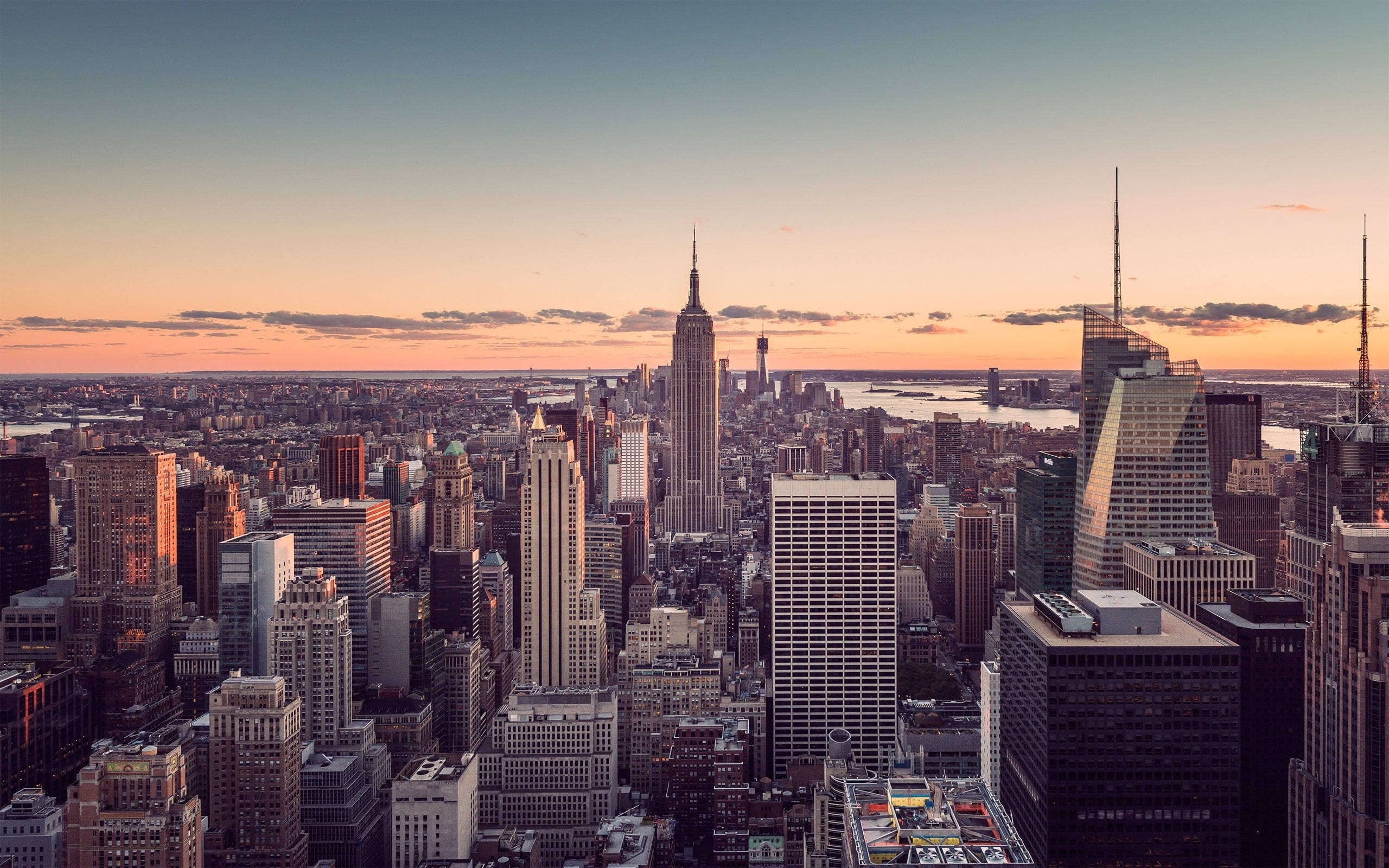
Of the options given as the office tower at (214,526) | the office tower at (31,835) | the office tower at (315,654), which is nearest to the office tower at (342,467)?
the office tower at (214,526)

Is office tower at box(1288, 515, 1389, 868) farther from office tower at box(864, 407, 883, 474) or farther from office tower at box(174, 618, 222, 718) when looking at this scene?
office tower at box(864, 407, 883, 474)

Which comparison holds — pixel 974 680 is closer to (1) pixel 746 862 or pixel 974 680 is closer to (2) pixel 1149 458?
(2) pixel 1149 458

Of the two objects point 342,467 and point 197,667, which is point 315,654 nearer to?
point 197,667

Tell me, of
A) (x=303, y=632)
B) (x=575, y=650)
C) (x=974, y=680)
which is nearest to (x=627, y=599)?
(x=575, y=650)

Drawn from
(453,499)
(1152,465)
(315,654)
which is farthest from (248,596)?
(1152,465)

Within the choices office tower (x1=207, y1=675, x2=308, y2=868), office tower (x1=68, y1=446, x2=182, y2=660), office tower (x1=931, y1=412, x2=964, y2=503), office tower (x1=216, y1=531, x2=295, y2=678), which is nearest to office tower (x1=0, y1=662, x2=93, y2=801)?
office tower (x1=68, y1=446, x2=182, y2=660)
